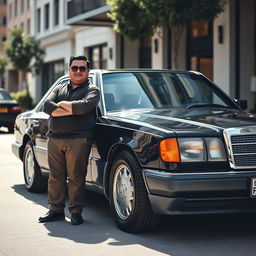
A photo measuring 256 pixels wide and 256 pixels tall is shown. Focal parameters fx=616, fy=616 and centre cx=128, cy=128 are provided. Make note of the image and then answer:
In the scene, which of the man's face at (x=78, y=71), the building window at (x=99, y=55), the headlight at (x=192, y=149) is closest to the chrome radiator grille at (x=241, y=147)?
the headlight at (x=192, y=149)

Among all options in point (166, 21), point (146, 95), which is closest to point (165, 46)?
point (166, 21)

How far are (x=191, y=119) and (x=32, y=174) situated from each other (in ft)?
10.6

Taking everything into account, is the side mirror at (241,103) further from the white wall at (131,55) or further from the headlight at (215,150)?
the white wall at (131,55)

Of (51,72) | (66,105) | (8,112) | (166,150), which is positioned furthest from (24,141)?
(51,72)

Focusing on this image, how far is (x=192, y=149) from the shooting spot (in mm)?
5312

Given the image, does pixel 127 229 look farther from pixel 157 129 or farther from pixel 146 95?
pixel 146 95

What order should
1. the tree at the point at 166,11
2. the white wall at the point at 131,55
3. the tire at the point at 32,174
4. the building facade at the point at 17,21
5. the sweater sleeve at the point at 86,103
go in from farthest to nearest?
the building facade at the point at 17,21
the white wall at the point at 131,55
the tree at the point at 166,11
the tire at the point at 32,174
the sweater sleeve at the point at 86,103

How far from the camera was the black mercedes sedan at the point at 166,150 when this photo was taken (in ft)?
17.1

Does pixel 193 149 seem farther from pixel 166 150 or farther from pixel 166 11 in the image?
pixel 166 11

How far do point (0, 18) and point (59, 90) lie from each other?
63.8 metres

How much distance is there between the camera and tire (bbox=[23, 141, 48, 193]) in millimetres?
8180

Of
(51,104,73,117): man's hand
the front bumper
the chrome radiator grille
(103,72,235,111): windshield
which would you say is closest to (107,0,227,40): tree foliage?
(103,72,235,111): windshield

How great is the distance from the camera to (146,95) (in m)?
6.80

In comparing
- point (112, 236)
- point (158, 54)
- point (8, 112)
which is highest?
point (158, 54)
